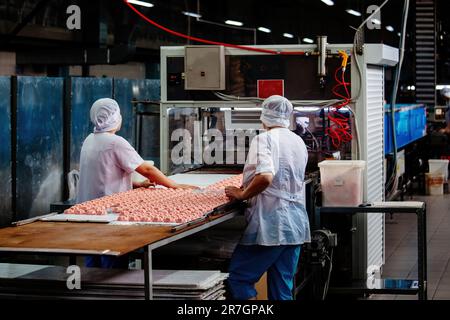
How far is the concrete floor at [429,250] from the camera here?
21.9 ft

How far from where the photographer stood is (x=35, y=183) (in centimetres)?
902

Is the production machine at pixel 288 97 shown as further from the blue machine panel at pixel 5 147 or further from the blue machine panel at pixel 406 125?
the blue machine panel at pixel 406 125

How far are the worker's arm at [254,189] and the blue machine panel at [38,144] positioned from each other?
4699mm

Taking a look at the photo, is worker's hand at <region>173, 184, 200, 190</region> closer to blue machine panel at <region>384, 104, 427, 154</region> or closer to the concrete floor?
the concrete floor

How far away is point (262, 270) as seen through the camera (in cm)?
462

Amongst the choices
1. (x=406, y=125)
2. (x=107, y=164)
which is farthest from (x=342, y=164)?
(x=406, y=125)

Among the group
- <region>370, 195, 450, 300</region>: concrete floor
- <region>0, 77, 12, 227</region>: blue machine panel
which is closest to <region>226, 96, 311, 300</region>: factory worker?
<region>370, 195, 450, 300</region>: concrete floor

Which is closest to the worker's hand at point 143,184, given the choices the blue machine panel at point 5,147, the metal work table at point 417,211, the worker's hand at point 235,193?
the worker's hand at point 235,193

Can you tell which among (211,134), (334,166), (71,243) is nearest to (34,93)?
(211,134)

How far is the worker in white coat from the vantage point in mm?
5074

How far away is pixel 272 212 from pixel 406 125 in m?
7.30

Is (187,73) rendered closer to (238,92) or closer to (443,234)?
(238,92)

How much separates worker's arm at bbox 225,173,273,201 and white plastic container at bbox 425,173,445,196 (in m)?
8.44

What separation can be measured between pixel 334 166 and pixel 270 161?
1151mm
